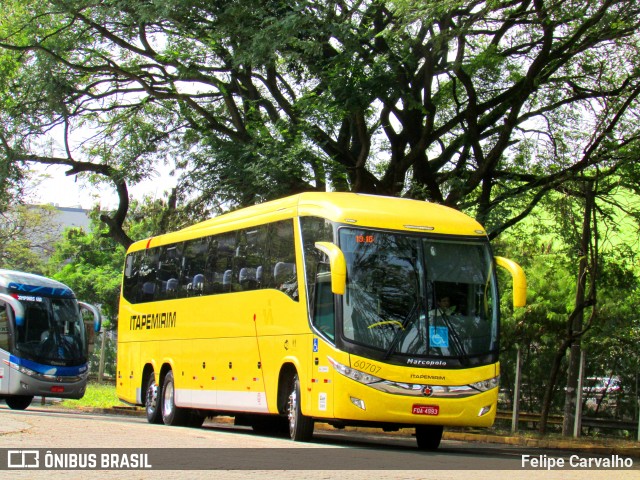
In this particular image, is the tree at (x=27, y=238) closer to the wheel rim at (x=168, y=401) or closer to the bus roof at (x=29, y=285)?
the bus roof at (x=29, y=285)

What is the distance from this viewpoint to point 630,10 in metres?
17.6

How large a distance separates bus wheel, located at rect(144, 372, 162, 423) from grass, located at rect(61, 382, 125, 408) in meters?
7.82

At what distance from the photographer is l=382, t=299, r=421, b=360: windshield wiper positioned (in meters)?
13.9

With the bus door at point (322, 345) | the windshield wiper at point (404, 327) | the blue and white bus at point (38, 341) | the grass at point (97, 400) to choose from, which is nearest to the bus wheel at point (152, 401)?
the blue and white bus at point (38, 341)

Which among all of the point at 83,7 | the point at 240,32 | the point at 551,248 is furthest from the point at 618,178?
the point at 83,7

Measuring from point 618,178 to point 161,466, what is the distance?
49.5 ft

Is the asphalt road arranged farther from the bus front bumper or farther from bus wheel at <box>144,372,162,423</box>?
bus wheel at <box>144,372,162,423</box>

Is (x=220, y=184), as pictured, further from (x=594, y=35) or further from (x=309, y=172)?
(x=594, y=35)

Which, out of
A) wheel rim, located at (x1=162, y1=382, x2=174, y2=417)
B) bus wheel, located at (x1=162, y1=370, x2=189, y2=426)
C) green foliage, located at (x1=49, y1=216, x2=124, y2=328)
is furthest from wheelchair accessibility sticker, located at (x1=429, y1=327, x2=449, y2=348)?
green foliage, located at (x1=49, y1=216, x2=124, y2=328)

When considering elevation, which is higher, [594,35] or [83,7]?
[83,7]

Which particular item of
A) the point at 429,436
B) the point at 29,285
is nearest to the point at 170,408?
the point at 429,436

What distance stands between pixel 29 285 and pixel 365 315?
50.6ft
